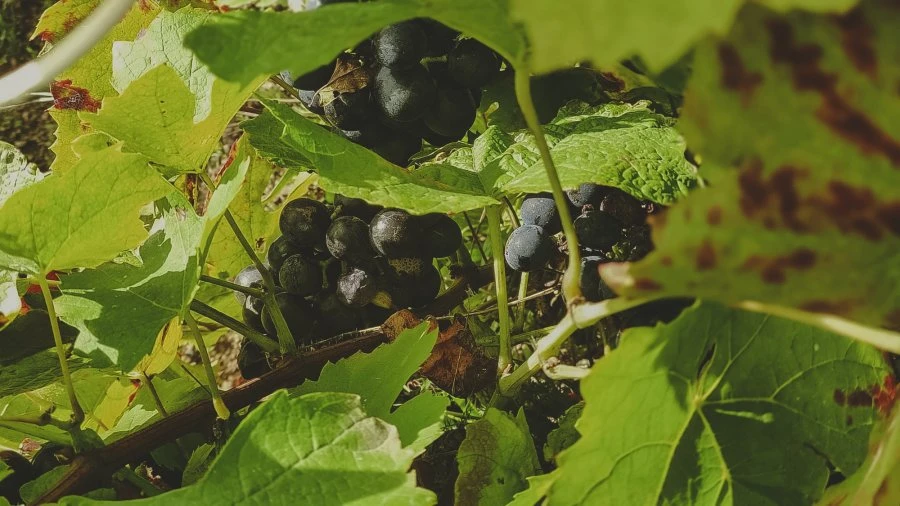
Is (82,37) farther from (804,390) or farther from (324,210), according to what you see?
(804,390)

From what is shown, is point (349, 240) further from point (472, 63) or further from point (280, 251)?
point (472, 63)

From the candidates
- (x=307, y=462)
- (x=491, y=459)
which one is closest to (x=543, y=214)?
(x=491, y=459)

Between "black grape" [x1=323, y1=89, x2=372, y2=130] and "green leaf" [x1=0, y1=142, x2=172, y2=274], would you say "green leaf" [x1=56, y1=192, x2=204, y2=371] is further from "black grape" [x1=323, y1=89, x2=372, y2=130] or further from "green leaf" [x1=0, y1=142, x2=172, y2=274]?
"black grape" [x1=323, y1=89, x2=372, y2=130]

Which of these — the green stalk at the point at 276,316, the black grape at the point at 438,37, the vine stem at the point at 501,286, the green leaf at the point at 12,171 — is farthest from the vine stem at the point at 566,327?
the green leaf at the point at 12,171

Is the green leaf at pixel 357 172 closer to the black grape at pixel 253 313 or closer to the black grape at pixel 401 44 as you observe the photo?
the black grape at pixel 401 44

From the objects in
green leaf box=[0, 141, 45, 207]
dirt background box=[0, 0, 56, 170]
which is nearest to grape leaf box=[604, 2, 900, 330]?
green leaf box=[0, 141, 45, 207]

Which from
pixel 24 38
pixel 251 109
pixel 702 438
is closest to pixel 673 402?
pixel 702 438
